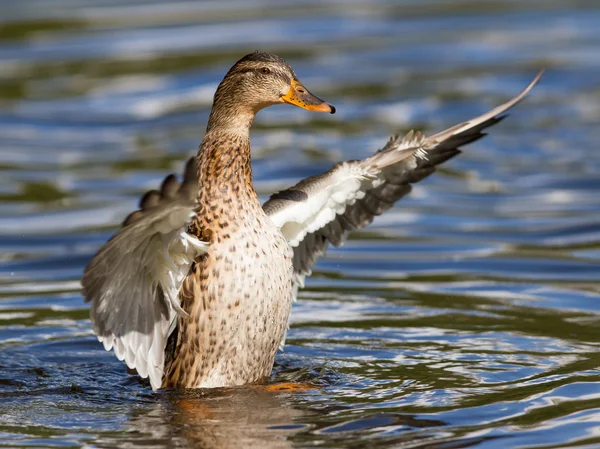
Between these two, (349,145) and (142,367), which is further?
(349,145)

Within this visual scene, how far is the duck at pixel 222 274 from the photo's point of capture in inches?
289

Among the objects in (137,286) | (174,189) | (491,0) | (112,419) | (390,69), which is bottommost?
(112,419)

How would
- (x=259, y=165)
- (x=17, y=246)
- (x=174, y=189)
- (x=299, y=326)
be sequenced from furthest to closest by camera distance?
1. (x=259, y=165)
2. (x=17, y=246)
3. (x=299, y=326)
4. (x=174, y=189)

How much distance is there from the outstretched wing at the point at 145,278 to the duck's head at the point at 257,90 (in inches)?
40.6

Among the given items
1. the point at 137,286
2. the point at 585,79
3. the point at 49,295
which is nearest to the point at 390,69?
the point at 585,79

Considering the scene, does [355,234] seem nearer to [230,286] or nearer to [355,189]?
[355,189]

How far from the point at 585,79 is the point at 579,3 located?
169 inches

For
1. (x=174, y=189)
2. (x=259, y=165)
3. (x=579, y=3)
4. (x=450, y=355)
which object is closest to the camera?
(x=174, y=189)

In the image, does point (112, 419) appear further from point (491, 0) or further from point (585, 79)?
point (491, 0)

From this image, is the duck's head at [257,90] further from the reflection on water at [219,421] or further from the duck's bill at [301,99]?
the reflection on water at [219,421]

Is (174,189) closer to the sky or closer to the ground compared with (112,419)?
closer to the sky

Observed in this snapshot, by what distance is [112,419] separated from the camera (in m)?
7.27

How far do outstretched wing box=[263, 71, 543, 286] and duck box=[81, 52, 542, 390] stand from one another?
1 centimetres

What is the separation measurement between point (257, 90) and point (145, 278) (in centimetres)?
144
